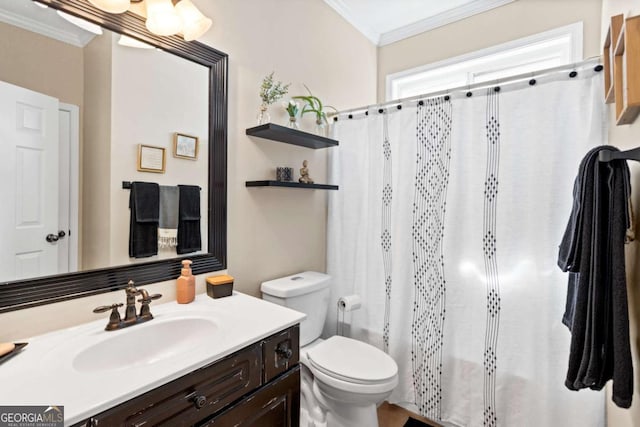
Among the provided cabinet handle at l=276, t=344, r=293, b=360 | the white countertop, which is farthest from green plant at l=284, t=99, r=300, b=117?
cabinet handle at l=276, t=344, r=293, b=360

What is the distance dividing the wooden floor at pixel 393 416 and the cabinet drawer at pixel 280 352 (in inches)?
42.2

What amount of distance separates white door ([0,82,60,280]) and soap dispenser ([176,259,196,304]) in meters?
0.42

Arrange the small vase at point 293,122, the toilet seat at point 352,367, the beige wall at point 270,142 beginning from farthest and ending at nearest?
the small vase at point 293,122, the beige wall at point 270,142, the toilet seat at point 352,367

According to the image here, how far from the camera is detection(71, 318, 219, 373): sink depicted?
96cm

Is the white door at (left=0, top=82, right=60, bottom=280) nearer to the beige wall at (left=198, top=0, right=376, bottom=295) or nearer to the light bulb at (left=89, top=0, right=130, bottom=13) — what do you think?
the light bulb at (left=89, top=0, right=130, bottom=13)

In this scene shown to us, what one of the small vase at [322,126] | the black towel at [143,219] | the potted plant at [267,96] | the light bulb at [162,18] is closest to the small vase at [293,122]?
the potted plant at [267,96]

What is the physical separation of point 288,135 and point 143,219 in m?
0.84

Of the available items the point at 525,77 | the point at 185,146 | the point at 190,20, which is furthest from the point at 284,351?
the point at 525,77

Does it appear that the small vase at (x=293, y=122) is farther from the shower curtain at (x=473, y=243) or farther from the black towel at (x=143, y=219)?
the black towel at (x=143, y=219)

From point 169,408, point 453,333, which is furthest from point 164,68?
point 453,333

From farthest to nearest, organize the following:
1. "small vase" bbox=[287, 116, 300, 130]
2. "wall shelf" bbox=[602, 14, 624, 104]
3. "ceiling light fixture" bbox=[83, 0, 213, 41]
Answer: "small vase" bbox=[287, 116, 300, 130]
"ceiling light fixture" bbox=[83, 0, 213, 41]
"wall shelf" bbox=[602, 14, 624, 104]

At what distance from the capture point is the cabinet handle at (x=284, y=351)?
3.67 ft

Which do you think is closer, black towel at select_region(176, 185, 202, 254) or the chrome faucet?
the chrome faucet

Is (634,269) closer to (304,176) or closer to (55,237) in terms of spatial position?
(304,176)
